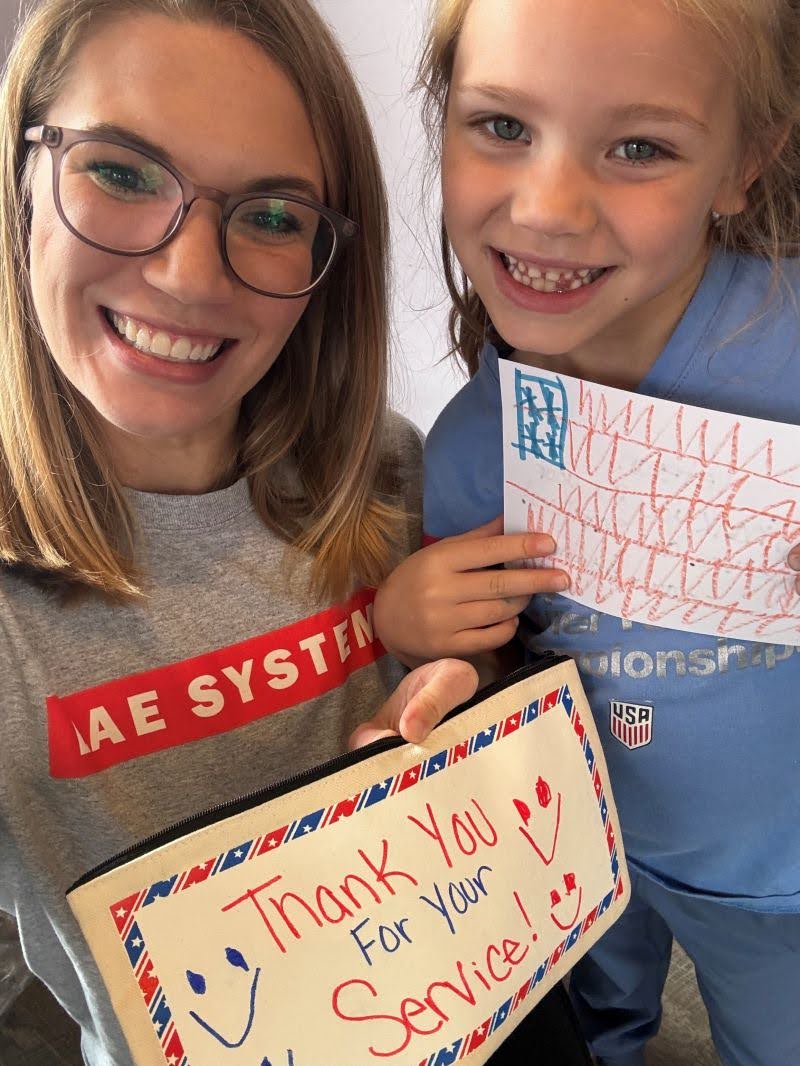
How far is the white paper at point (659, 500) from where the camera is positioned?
2.19 feet

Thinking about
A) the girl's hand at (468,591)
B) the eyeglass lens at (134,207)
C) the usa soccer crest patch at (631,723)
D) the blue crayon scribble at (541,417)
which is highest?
the eyeglass lens at (134,207)

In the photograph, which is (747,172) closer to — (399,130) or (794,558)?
(794,558)

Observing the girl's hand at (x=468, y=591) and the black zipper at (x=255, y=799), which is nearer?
the black zipper at (x=255, y=799)

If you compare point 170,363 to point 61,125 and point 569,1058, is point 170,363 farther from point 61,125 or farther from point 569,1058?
point 569,1058

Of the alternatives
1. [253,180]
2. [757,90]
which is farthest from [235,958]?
[757,90]

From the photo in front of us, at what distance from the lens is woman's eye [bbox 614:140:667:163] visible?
2.04 ft

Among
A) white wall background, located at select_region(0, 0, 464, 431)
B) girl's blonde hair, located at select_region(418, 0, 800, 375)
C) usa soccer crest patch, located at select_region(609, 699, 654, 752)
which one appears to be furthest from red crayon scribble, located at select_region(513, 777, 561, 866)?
white wall background, located at select_region(0, 0, 464, 431)

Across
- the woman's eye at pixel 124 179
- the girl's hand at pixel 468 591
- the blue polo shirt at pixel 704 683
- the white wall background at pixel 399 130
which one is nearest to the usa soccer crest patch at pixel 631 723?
the blue polo shirt at pixel 704 683

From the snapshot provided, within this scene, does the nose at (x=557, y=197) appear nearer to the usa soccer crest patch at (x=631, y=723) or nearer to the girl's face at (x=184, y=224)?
the girl's face at (x=184, y=224)

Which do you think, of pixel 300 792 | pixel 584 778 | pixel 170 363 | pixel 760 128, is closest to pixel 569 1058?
pixel 584 778

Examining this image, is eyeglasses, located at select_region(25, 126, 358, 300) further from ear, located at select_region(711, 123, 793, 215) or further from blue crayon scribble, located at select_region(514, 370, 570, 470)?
ear, located at select_region(711, 123, 793, 215)

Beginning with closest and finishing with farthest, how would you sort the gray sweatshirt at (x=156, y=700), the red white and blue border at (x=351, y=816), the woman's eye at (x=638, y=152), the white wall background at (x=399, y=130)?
the red white and blue border at (x=351, y=816) → the woman's eye at (x=638, y=152) → the gray sweatshirt at (x=156, y=700) → the white wall background at (x=399, y=130)

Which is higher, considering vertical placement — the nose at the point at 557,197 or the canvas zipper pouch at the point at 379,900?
the nose at the point at 557,197

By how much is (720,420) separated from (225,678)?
19.8 inches
